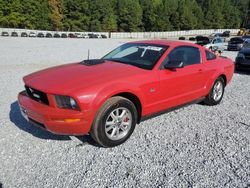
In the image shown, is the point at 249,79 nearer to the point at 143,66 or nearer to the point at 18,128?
the point at 143,66

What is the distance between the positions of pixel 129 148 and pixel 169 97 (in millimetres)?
1261

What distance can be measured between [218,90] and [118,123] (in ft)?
10.5

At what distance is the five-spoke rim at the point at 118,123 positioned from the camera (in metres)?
4.04

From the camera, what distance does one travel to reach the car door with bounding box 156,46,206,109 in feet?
15.3

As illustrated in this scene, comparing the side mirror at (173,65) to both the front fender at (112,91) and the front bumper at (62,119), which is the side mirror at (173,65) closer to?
the front fender at (112,91)

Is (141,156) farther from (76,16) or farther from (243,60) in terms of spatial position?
(76,16)

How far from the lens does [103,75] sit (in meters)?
4.09

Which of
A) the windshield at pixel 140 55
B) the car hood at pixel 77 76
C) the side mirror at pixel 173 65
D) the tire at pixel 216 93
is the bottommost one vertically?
the tire at pixel 216 93

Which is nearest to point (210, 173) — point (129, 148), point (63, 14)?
point (129, 148)

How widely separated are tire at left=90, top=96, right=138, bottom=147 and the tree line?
220 feet

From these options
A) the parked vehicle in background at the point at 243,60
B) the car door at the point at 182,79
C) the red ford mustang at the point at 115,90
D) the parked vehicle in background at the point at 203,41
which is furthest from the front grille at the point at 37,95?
the parked vehicle in background at the point at 203,41

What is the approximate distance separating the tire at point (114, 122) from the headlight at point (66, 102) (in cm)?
36

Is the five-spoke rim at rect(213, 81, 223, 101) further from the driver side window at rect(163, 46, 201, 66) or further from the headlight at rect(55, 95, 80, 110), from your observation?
the headlight at rect(55, 95, 80, 110)

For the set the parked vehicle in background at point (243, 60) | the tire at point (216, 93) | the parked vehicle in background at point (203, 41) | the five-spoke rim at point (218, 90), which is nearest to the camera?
the tire at point (216, 93)
